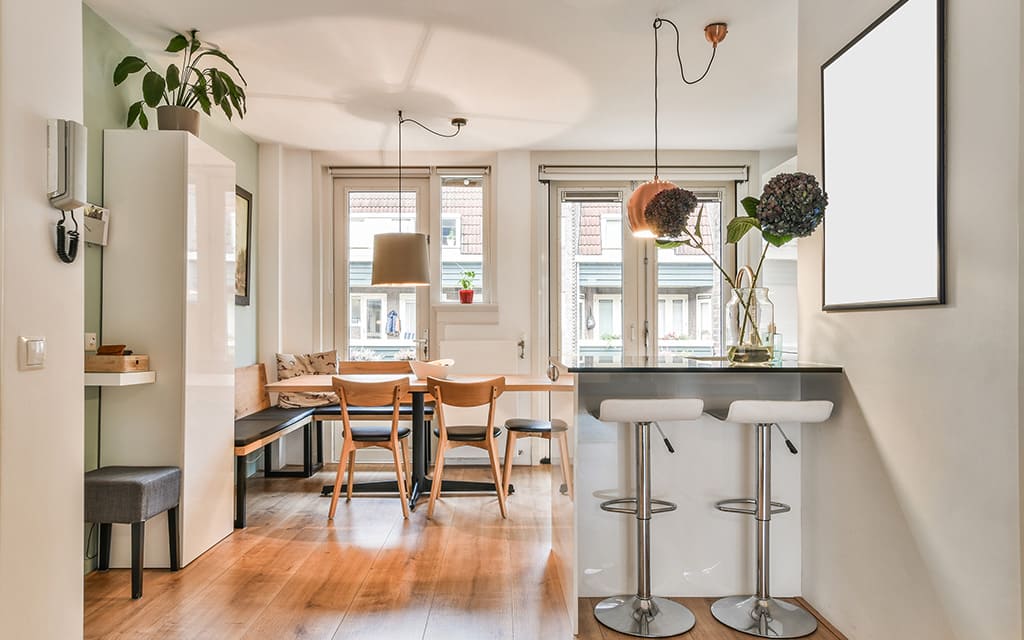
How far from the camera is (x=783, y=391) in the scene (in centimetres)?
271

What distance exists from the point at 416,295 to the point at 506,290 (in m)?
0.75

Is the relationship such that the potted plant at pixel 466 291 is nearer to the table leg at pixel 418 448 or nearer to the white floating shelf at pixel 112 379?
the table leg at pixel 418 448

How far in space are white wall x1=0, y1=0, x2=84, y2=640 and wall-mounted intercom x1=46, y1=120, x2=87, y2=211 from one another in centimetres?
3

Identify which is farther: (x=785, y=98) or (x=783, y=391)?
(x=785, y=98)

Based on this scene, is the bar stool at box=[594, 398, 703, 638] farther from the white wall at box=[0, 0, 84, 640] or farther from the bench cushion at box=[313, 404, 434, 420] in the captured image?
the bench cushion at box=[313, 404, 434, 420]

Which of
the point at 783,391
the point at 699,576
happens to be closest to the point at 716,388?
the point at 783,391

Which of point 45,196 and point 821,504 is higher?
point 45,196

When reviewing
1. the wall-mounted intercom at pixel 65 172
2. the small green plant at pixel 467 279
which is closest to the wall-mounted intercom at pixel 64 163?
the wall-mounted intercom at pixel 65 172

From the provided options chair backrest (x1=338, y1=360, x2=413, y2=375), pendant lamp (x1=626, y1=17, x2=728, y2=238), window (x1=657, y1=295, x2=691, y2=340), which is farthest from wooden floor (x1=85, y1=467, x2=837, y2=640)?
window (x1=657, y1=295, x2=691, y2=340)

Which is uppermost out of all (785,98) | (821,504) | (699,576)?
(785,98)

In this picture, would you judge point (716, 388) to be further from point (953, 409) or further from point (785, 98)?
point (785, 98)

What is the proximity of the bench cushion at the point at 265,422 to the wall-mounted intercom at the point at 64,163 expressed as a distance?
1.96 meters

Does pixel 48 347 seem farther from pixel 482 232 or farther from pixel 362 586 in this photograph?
pixel 482 232

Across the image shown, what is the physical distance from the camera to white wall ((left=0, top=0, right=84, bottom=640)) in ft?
5.99
